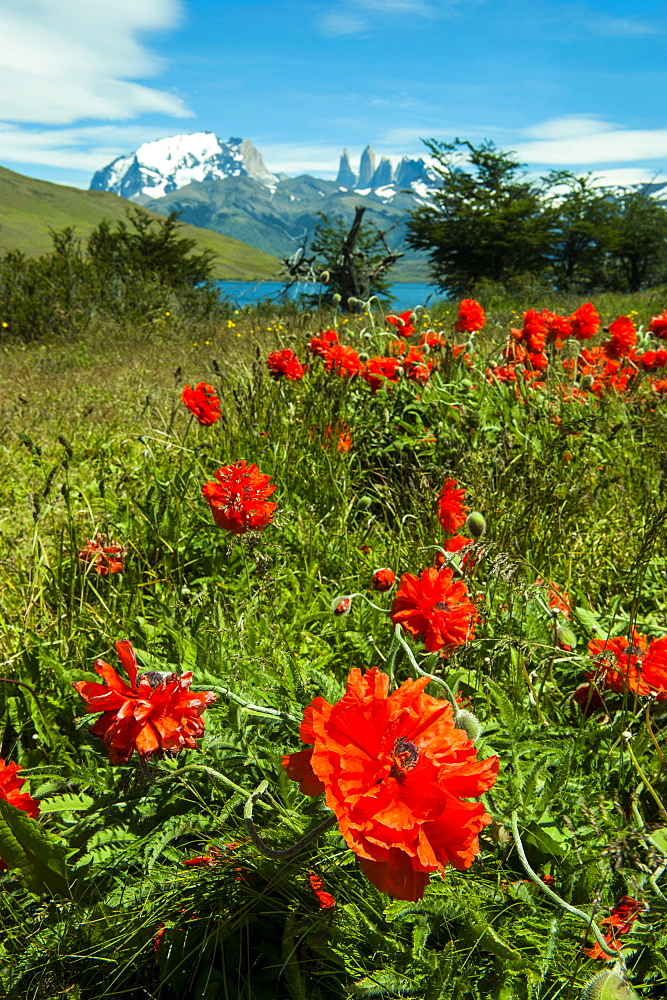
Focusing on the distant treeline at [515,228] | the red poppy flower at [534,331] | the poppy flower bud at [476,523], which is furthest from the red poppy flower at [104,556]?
the distant treeline at [515,228]

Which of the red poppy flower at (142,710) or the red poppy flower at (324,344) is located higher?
the red poppy flower at (324,344)

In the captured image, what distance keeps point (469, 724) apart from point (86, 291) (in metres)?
9.73

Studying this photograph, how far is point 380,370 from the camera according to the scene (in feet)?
9.73

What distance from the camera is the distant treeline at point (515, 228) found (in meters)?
23.3

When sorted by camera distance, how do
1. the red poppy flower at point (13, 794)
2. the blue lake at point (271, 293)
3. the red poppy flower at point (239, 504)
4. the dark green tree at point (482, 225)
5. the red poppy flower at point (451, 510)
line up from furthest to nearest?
the dark green tree at point (482, 225), the blue lake at point (271, 293), the red poppy flower at point (451, 510), the red poppy flower at point (239, 504), the red poppy flower at point (13, 794)

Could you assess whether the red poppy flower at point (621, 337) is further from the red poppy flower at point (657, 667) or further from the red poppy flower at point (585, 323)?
the red poppy flower at point (657, 667)

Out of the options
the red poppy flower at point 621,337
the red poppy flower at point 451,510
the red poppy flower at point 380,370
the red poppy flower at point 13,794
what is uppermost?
the red poppy flower at point 621,337

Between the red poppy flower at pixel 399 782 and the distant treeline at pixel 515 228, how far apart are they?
74.4 ft

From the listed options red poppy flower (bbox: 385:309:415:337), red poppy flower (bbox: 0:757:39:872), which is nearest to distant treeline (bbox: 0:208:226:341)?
red poppy flower (bbox: 385:309:415:337)

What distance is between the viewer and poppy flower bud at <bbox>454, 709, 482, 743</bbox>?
0.90 metres

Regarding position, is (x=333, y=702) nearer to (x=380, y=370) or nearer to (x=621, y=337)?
(x=380, y=370)

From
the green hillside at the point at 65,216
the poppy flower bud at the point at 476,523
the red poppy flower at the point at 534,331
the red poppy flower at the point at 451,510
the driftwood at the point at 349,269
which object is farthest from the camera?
the green hillside at the point at 65,216

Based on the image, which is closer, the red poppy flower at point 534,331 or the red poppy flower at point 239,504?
the red poppy flower at point 239,504

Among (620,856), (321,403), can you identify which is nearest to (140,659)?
(620,856)
